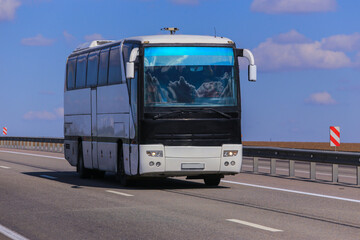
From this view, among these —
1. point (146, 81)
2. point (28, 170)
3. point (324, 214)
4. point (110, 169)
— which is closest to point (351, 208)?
point (324, 214)

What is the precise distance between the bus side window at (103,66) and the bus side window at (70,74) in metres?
3.00

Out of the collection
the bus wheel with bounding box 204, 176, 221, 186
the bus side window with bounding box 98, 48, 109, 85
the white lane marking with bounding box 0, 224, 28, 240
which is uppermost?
the bus side window with bounding box 98, 48, 109, 85

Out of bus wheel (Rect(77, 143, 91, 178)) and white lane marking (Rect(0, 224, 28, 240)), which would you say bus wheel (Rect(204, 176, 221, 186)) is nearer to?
bus wheel (Rect(77, 143, 91, 178))

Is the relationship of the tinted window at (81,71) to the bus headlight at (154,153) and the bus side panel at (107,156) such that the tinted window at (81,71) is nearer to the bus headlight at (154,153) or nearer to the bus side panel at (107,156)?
the bus side panel at (107,156)

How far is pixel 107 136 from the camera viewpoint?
2073 centimetres

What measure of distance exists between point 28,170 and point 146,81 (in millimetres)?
9864

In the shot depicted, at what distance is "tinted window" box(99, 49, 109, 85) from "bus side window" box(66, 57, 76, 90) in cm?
307

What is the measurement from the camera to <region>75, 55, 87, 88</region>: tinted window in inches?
901

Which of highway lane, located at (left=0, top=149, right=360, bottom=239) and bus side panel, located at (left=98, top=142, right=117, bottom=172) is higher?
bus side panel, located at (left=98, top=142, right=117, bottom=172)

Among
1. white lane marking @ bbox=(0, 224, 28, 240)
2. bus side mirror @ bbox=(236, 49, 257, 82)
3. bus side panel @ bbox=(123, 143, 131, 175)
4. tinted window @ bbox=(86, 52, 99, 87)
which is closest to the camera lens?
white lane marking @ bbox=(0, 224, 28, 240)

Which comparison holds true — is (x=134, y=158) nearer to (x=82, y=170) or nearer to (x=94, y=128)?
(x=94, y=128)

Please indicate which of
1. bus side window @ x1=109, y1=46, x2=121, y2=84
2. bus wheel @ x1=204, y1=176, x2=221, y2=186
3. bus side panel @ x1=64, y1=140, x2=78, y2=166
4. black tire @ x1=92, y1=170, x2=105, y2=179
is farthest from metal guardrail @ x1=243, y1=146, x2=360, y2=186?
bus side window @ x1=109, y1=46, x2=121, y2=84

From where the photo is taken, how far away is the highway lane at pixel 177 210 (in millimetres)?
10648

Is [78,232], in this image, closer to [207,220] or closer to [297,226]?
[207,220]
